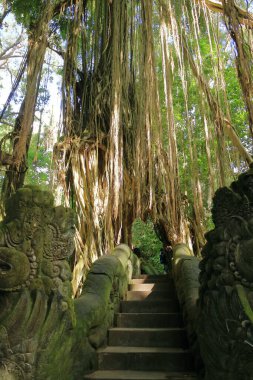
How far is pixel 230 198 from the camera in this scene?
2.62 meters

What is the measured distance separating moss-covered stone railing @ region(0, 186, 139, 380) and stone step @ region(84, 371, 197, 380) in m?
0.18

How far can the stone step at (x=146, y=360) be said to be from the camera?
10.9 feet

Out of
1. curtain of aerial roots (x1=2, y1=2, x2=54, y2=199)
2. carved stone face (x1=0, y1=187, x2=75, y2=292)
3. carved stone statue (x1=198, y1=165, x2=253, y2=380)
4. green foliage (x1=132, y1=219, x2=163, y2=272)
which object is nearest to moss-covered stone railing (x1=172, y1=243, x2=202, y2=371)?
carved stone statue (x1=198, y1=165, x2=253, y2=380)

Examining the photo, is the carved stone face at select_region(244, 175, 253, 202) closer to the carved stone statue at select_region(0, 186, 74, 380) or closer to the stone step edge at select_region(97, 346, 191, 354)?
the carved stone statue at select_region(0, 186, 74, 380)

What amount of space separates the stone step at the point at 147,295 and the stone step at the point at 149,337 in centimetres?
118

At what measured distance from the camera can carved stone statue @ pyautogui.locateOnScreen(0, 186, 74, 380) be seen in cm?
248

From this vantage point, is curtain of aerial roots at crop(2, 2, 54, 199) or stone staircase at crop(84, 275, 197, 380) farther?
curtain of aerial roots at crop(2, 2, 54, 199)

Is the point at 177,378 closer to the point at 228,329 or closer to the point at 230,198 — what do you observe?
the point at 228,329

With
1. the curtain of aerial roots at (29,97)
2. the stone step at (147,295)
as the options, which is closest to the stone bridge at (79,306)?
the curtain of aerial roots at (29,97)

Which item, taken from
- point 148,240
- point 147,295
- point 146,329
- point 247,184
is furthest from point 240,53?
point 148,240

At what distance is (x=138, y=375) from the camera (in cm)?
312

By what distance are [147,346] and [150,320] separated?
494mm

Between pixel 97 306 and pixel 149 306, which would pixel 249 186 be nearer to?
pixel 97 306

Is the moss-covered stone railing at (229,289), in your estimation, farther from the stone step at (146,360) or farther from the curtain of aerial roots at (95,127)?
the curtain of aerial roots at (95,127)
